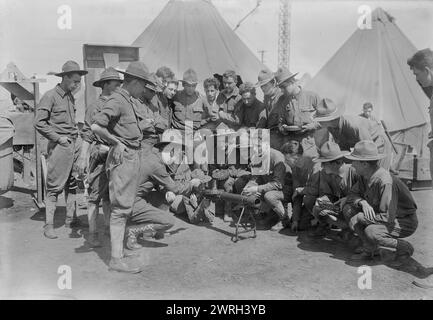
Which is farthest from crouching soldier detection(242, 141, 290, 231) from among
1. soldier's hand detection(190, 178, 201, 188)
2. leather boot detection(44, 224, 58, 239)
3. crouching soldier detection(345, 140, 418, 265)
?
leather boot detection(44, 224, 58, 239)

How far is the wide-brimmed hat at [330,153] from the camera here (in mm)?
4504

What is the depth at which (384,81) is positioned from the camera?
398 inches

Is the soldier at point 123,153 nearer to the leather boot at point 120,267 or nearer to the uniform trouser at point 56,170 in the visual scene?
the leather boot at point 120,267

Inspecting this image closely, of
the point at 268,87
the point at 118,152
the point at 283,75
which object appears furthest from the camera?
the point at 268,87

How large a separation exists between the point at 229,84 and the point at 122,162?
9.74ft

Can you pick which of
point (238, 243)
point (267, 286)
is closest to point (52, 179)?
point (238, 243)

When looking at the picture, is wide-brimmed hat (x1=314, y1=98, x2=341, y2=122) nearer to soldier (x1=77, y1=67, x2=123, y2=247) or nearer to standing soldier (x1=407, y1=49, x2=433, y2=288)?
standing soldier (x1=407, y1=49, x2=433, y2=288)

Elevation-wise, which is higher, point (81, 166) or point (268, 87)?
point (268, 87)

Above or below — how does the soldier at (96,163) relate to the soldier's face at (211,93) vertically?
below

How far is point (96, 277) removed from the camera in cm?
388

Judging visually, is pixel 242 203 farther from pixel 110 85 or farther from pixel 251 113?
pixel 110 85

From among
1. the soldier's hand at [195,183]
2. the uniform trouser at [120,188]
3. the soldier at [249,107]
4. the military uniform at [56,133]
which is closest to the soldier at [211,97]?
the soldier at [249,107]

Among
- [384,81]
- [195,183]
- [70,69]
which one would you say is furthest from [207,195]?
[384,81]

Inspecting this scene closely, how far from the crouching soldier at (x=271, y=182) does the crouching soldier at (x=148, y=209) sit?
1000 mm
